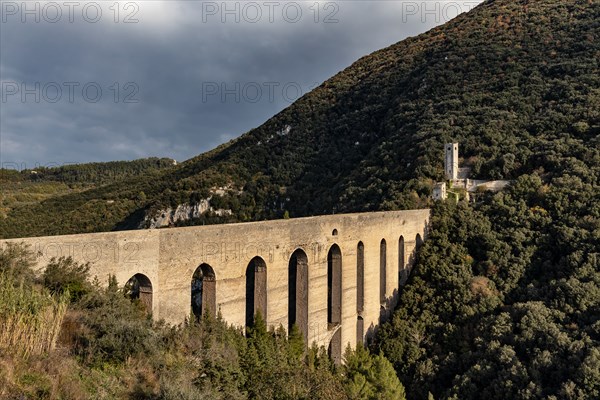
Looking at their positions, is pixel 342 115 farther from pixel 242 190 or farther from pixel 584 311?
pixel 584 311

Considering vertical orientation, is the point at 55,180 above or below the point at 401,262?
above

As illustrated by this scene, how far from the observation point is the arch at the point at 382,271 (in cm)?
2014

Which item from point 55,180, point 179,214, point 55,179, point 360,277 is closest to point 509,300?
point 360,277

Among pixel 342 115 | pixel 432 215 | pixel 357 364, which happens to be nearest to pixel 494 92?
pixel 342 115

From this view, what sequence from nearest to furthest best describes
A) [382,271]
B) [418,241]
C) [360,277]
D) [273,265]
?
[273,265], [360,277], [382,271], [418,241]

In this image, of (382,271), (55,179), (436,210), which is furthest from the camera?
(55,179)

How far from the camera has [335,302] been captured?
56.5 ft

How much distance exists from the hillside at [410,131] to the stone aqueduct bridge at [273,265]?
7603 mm

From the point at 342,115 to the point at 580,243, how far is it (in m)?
32.8

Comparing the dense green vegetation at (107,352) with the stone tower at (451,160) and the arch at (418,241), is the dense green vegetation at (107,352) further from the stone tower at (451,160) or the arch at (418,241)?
the stone tower at (451,160)

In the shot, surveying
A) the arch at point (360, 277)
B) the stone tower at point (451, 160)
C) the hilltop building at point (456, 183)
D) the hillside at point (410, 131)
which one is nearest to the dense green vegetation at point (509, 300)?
the hilltop building at point (456, 183)

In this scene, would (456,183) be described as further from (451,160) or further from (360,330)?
(360,330)

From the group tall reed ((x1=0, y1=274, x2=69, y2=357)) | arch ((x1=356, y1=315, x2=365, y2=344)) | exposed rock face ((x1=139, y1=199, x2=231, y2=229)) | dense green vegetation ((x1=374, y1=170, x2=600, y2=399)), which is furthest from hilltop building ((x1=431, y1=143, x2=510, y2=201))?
tall reed ((x1=0, y1=274, x2=69, y2=357))

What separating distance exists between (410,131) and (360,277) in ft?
75.7
